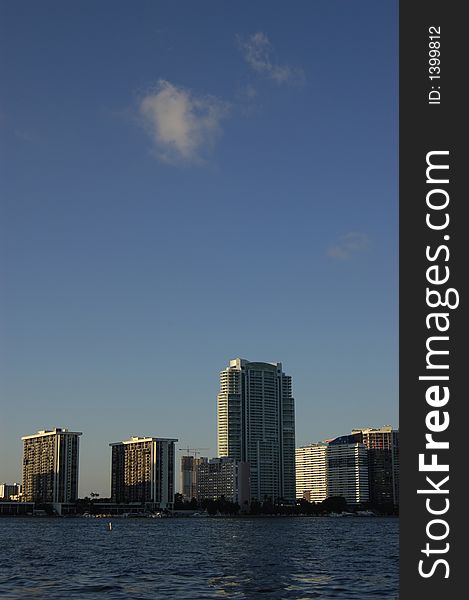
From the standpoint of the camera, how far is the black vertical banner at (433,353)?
13.5 m

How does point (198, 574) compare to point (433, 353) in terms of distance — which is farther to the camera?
point (198, 574)

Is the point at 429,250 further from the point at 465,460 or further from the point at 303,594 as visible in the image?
the point at 303,594

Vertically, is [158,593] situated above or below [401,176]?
below

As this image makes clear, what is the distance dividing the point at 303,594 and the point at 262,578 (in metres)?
13.2

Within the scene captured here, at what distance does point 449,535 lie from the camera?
13438 mm

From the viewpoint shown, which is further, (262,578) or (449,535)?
(262,578)

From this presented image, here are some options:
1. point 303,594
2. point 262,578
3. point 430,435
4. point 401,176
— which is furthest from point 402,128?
point 262,578

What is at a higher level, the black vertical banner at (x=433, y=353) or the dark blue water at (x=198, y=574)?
the black vertical banner at (x=433, y=353)

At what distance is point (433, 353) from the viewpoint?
13734mm

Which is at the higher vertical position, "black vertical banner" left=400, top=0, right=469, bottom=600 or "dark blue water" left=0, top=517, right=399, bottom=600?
"black vertical banner" left=400, top=0, right=469, bottom=600

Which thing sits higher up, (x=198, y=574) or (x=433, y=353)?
(x=433, y=353)

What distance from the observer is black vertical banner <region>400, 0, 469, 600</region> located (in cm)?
1345

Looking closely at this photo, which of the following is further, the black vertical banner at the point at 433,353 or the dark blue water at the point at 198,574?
the dark blue water at the point at 198,574

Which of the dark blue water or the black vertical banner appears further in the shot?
the dark blue water
